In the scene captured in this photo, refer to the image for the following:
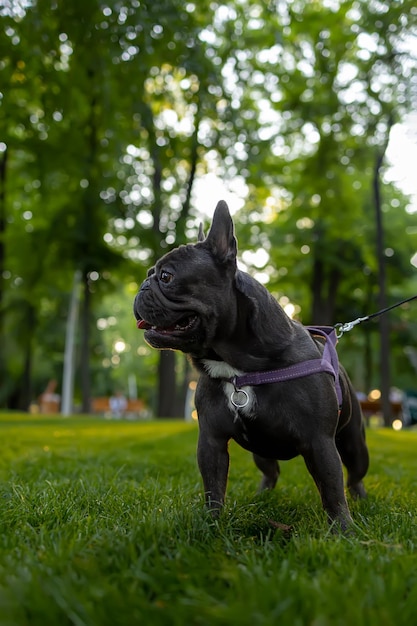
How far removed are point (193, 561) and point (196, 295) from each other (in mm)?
1485

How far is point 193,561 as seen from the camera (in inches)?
96.3

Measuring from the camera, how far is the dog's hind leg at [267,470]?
489 cm

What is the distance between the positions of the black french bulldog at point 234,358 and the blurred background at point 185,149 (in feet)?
16.9

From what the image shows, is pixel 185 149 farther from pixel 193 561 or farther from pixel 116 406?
pixel 116 406

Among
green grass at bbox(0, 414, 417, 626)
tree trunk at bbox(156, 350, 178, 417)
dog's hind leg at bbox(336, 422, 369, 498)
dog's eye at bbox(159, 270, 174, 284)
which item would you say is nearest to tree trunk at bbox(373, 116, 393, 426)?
tree trunk at bbox(156, 350, 178, 417)

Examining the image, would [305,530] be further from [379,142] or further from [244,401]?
[379,142]

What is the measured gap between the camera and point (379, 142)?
17.5m

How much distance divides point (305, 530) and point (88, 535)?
3.60ft

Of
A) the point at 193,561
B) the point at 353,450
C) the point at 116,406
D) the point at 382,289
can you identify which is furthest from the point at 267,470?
the point at 116,406

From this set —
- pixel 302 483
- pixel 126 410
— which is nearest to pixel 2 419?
pixel 302 483

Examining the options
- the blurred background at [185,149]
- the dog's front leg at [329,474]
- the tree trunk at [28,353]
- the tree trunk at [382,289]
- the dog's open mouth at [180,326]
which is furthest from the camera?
the tree trunk at [28,353]

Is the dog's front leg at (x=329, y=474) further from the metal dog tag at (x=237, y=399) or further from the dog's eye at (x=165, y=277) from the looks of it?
the dog's eye at (x=165, y=277)

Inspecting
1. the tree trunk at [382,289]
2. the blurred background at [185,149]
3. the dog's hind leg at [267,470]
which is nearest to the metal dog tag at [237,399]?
the dog's hind leg at [267,470]

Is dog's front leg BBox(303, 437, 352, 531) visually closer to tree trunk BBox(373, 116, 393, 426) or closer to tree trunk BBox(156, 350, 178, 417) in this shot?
tree trunk BBox(373, 116, 393, 426)
